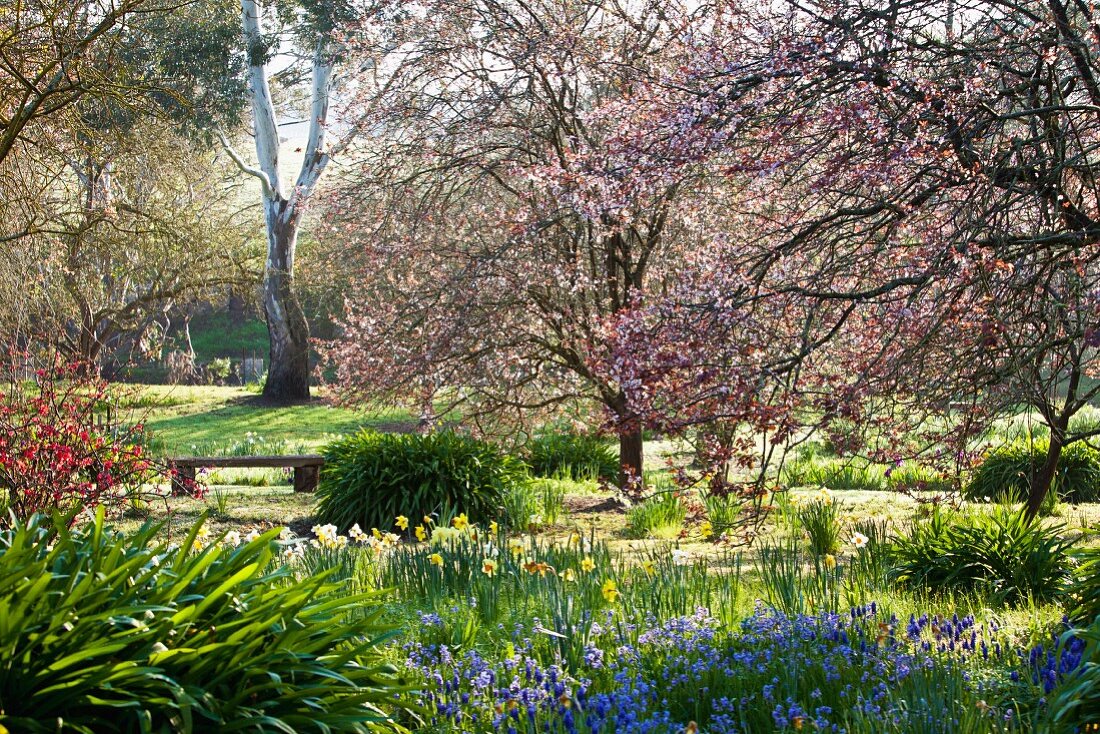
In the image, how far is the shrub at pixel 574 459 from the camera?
12.7m

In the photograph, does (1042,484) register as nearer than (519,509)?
Yes

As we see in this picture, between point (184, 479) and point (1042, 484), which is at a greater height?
point (1042, 484)

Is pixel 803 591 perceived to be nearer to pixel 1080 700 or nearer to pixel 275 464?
pixel 1080 700

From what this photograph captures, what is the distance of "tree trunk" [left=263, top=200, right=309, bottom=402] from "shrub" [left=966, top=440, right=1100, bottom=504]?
16.6 meters

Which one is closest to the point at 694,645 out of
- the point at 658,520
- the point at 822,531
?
the point at 822,531

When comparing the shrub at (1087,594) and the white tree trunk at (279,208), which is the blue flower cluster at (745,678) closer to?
the shrub at (1087,594)

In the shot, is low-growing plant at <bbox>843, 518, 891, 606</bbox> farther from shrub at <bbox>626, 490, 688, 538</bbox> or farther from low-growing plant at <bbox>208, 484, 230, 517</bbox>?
low-growing plant at <bbox>208, 484, 230, 517</bbox>

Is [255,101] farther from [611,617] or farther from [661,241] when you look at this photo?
[611,617]

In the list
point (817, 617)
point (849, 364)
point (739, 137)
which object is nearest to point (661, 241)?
point (849, 364)

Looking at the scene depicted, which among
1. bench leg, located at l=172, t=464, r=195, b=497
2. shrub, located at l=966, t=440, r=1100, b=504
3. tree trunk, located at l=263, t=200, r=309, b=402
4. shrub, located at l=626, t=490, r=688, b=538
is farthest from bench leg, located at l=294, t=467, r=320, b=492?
tree trunk, located at l=263, t=200, r=309, b=402

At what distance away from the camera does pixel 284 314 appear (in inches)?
941

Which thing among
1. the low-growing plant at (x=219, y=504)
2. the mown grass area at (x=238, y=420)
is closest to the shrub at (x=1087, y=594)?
the low-growing plant at (x=219, y=504)

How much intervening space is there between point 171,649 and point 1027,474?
387 inches

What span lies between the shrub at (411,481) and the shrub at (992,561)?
166 inches
